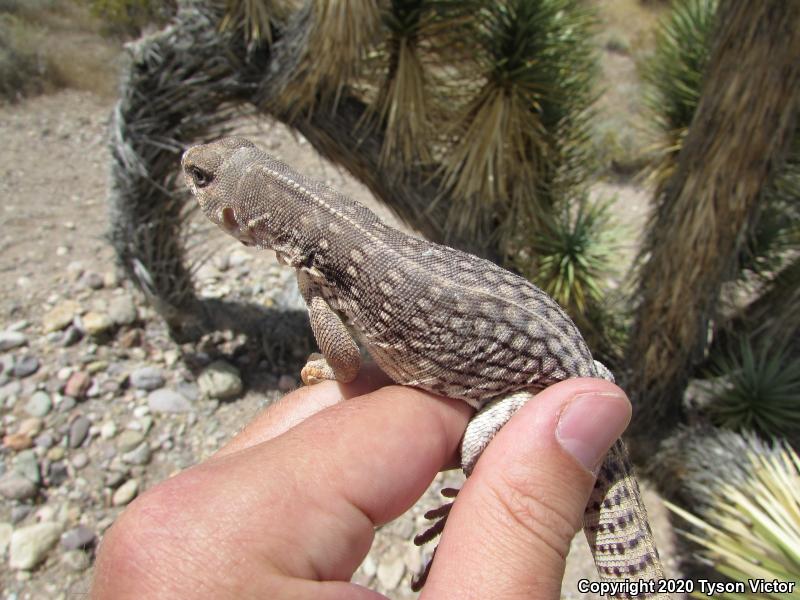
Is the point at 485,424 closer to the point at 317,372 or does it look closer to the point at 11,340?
the point at 317,372

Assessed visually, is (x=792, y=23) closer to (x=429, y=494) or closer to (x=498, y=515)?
(x=498, y=515)

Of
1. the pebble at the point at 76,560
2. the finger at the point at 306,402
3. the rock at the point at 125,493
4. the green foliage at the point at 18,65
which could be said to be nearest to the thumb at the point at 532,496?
the finger at the point at 306,402

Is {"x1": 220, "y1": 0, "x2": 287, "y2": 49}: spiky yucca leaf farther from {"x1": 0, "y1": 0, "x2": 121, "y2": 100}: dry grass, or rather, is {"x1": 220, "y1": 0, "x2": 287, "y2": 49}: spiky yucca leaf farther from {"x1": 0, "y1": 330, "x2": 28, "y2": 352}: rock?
{"x1": 0, "y1": 0, "x2": 121, "y2": 100}: dry grass

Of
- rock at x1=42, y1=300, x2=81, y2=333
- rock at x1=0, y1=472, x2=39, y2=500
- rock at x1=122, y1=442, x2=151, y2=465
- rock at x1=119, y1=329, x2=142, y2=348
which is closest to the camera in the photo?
rock at x1=0, y1=472, x2=39, y2=500

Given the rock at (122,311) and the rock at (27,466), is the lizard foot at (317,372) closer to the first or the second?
the rock at (27,466)

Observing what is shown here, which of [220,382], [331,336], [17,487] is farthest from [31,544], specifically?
[331,336]

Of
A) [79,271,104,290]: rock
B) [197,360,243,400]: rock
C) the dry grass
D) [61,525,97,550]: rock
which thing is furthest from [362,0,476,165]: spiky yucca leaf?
the dry grass

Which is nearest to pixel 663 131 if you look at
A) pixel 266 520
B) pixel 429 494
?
pixel 429 494
